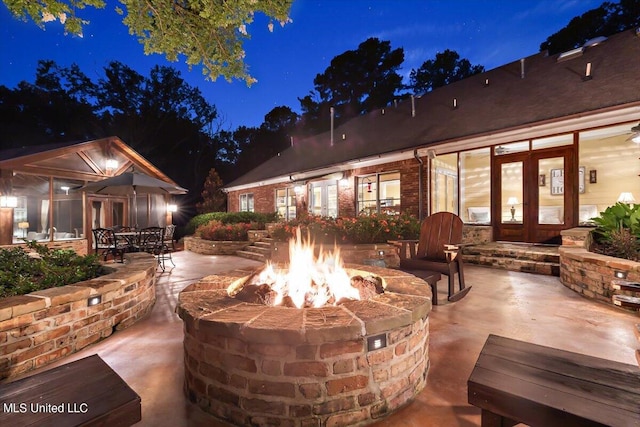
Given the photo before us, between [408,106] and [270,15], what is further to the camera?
[408,106]

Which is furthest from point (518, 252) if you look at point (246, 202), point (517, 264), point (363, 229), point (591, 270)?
point (246, 202)

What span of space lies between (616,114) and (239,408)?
26.3 feet

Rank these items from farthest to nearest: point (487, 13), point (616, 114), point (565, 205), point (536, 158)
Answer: point (487, 13), point (536, 158), point (565, 205), point (616, 114)

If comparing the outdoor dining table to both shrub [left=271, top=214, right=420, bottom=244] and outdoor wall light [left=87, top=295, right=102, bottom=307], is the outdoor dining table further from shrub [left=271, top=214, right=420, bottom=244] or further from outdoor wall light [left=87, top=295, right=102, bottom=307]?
outdoor wall light [left=87, top=295, right=102, bottom=307]

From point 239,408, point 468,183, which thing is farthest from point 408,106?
point 239,408

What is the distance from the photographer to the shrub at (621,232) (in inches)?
170

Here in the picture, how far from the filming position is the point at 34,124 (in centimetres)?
1964

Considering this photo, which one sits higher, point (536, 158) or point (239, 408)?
point (536, 158)

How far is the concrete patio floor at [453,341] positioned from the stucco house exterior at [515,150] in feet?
11.6

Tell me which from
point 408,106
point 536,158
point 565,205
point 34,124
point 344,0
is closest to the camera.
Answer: point 565,205

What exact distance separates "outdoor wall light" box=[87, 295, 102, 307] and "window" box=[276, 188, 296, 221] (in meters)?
10.3

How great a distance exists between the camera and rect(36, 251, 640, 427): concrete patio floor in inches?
76.0

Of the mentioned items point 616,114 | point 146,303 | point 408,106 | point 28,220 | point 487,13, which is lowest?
point 146,303

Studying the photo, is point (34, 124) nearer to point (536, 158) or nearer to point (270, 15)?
point (270, 15)
